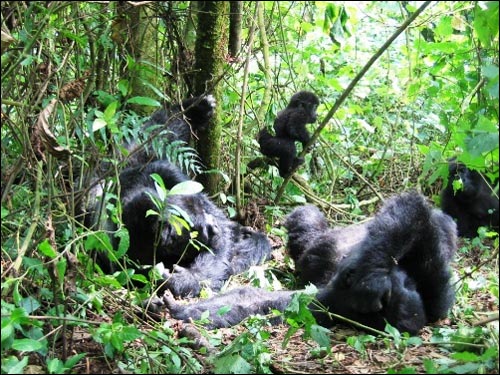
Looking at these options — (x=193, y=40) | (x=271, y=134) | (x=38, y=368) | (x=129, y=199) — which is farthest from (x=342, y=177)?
(x=38, y=368)

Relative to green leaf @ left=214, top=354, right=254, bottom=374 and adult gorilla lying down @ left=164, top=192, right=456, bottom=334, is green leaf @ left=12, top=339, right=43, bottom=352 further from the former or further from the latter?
adult gorilla lying down @ left=164, top=192, right=456, bottom=334

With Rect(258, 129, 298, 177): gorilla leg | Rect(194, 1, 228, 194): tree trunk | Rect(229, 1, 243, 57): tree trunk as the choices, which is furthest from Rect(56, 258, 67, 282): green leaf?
Rect(258, 129, 298, 177): gorilla leg

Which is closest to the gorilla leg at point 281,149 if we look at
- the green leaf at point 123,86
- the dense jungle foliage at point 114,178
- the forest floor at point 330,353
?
the dense jungle foliage at point 114,178

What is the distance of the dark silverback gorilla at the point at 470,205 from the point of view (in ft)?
18.2

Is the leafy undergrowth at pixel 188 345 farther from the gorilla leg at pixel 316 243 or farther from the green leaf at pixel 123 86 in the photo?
the gorilla leg at pixel 316 243

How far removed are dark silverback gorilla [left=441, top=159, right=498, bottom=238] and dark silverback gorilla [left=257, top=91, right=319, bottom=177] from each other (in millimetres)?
1451

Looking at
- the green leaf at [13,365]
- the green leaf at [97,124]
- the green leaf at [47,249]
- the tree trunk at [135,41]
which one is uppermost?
the tree trunk at [135,41]

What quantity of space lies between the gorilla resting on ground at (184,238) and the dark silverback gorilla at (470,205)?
1.80 metres

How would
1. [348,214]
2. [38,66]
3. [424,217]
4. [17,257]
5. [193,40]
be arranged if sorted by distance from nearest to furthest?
1. [17,257]
2. [38,66]
3. [424,217]
4. [193,40]
5. [348,214]

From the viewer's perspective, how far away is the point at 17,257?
2.29 metres

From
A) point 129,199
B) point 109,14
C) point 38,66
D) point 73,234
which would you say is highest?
point 109,14

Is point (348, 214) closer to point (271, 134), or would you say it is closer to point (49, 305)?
point (271, 134)

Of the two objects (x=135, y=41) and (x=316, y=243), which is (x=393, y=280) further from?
(x=135, y=41)

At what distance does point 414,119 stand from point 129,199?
10.2 feet
